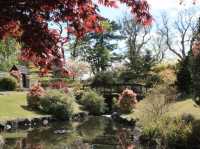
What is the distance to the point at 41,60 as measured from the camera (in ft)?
22.5

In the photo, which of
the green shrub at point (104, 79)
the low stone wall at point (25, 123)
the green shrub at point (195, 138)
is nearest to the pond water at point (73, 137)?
the low stone wall at point (25, 123)

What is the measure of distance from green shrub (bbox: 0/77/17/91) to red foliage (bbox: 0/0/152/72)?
41.9 meters

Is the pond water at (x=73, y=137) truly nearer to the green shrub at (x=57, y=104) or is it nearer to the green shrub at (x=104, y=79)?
the green shrub at (x=57, y=104)

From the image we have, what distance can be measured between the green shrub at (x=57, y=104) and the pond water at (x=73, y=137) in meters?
4.35

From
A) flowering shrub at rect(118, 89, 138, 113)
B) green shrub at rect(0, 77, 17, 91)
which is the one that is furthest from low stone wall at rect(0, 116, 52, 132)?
green shrub at rect(0, 77, 17, 91)

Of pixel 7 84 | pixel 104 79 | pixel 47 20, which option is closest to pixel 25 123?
pixel 7 84

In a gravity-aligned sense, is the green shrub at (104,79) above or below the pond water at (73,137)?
above

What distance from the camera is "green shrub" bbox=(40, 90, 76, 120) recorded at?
126ft

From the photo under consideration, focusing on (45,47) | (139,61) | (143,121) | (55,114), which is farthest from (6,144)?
(139,61)

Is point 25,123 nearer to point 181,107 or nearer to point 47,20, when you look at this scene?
point 181,107

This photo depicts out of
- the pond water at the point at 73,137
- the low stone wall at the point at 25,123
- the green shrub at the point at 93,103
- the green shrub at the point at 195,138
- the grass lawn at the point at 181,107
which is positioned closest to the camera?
the green shrub at the point at 195,138

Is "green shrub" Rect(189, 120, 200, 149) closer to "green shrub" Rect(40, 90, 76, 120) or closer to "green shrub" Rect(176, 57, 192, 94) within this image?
"green shrub" Rect(40, 90, 76, 120)

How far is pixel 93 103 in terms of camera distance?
4400cm

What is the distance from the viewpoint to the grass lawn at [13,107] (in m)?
34.9
